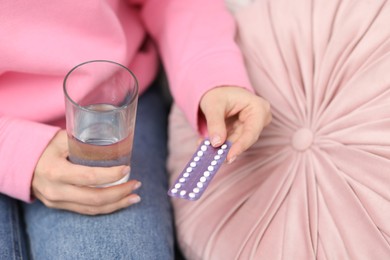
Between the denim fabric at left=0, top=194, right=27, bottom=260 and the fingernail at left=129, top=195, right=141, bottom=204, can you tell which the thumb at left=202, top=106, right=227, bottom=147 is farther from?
the denim fabric at left=0, top=194, right=27, bottom=260

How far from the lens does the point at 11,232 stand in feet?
2.41

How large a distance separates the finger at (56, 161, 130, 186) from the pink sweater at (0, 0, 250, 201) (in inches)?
2.2

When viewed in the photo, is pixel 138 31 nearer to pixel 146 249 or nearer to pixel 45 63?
pixel 45 63

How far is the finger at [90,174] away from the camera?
2.14 feet

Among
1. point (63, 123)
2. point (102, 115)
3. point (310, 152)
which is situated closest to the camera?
point (102, 115)

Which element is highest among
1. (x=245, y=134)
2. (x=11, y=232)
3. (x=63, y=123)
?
(x=245, y=134)

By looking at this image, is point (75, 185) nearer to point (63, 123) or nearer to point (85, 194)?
point (85, 194)

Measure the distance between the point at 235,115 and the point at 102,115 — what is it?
8.1 inches

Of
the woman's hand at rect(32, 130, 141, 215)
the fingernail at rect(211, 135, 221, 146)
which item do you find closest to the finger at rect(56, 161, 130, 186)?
the woman's hand at rect(32, 130, 141, 215)

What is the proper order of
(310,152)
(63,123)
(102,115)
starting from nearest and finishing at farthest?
(102,115), (310,152), (63,123)

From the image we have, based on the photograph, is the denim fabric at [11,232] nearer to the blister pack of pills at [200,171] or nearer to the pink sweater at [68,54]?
the pink sweater at [68,54]

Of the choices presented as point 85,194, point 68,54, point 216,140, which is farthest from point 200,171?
point 68,54

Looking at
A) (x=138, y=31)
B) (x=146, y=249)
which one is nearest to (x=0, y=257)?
(x=146, y=249)

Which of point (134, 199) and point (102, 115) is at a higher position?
point (102, 115)
